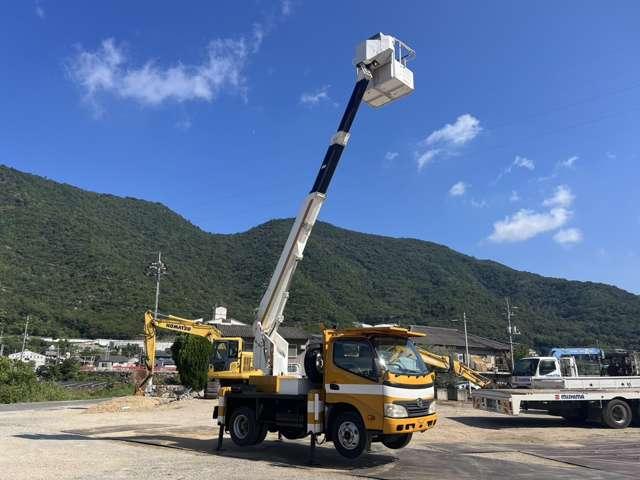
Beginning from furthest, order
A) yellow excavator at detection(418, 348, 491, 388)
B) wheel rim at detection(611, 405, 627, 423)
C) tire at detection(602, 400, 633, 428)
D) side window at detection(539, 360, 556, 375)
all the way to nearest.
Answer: yellow excavator at detection(418, 348, 491, 388)
side window at detection(539, 360, 556, 375)
wheel rim at detection(611, 405, 627, 423)
tire at detection(602, 400, 633, 428)

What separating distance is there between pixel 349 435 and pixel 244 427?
3.09m

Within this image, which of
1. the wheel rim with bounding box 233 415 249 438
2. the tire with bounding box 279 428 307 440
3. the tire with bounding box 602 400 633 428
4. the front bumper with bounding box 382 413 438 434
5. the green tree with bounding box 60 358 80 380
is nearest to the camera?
the front bumper with bounding box 382 413 438 434

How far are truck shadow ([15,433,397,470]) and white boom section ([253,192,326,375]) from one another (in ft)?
6.67

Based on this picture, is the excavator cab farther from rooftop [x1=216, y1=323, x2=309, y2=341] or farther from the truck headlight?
rooftop [x1=216, y1=323, x2=309, y2=341]

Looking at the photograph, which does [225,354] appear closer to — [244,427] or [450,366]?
[244,427]

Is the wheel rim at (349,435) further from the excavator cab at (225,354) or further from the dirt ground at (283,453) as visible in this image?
the excavator cab at (225,354)

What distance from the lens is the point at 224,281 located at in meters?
116

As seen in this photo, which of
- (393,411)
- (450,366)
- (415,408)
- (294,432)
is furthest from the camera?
(450,366)

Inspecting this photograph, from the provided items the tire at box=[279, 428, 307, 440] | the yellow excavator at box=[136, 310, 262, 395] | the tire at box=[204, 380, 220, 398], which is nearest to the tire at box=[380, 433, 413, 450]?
the tire at box=[279, 428, 307, 440]

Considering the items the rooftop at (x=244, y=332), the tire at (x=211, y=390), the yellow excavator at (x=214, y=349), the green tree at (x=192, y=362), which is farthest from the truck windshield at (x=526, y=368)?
the rooftop at (x=244, y=332)

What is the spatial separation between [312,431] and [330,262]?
114610mm

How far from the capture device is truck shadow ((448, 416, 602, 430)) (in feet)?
56.6

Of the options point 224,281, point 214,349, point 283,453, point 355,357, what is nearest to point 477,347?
point 214,349

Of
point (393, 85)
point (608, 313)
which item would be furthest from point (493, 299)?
point (393, 85)
